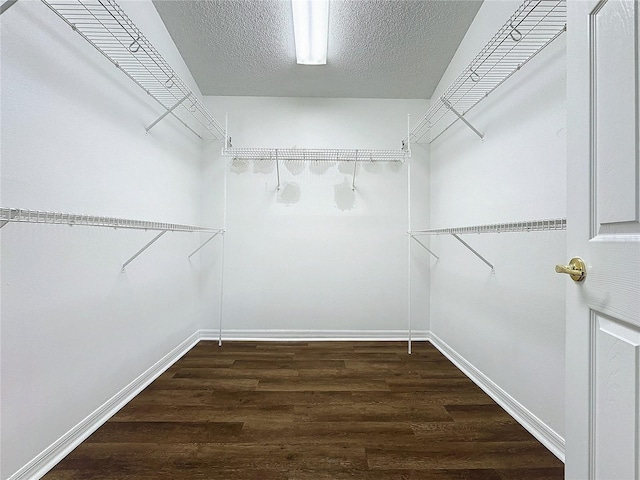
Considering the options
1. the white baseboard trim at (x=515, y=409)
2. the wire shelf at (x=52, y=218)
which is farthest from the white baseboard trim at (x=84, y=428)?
the white baseboard trim at (x=515, y=409)

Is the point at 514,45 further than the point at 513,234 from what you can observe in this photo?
No

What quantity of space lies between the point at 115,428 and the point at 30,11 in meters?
1.83

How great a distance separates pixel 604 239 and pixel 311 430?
4.48 ft

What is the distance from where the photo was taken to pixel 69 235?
4.22ft

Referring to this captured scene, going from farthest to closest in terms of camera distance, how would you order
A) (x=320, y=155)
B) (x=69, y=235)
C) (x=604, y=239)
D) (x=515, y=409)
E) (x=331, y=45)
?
(x=320, y=155) < (x=331, y=45) < (x=515, y=409) < (x=69, y=235) < (x=604, y=239)

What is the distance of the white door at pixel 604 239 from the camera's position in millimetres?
580

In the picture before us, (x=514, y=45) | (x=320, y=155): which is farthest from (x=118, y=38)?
(x=514, y=45)

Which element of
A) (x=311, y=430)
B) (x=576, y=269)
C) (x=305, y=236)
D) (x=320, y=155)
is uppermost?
(x=320, y=155)

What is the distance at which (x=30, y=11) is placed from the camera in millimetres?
1105

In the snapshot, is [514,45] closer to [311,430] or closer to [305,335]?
[311,430]

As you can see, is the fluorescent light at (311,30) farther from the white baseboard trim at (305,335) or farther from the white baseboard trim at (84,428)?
the white baseboard trim at (84,428)

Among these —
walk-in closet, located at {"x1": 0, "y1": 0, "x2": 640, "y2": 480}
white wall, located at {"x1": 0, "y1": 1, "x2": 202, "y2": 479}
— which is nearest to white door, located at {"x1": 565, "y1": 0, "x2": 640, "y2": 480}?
walk-in closet, located at {"x1": 0, "y1": 0, "x2": 640, "y2": 480}

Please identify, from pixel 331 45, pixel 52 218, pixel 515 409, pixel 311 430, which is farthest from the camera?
pixel 331 45

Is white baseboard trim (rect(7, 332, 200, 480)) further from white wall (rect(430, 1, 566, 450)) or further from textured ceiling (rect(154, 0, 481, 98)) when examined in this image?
textured ceiling (rect(154, 0, 481, 98))
